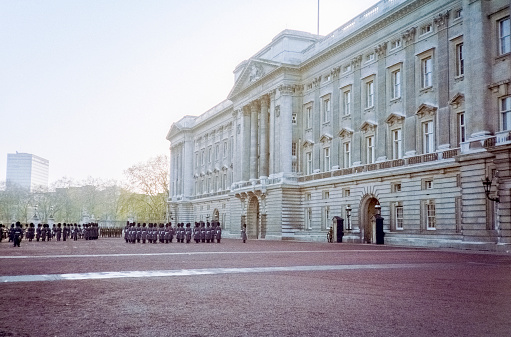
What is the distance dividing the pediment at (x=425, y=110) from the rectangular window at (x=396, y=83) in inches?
129

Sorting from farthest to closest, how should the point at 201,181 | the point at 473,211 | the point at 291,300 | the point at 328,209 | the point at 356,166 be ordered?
Result: the point at 201,181 → the point at 328,209 → the point at 356,166 → the point at 473,211 → the point at 291,300

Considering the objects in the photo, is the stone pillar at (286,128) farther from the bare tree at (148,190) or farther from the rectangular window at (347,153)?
the bare tree at (148,190)

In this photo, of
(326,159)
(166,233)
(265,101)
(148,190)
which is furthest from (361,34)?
(148,190)

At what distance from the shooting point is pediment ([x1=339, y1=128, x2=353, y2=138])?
155ft

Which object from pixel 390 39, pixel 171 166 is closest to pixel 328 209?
pixel 390 39

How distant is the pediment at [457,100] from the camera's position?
3478cm

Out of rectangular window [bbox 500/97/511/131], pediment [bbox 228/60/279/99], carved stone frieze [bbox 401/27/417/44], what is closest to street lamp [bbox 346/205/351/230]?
carved stone frieze [bbox 401/27/417/44]

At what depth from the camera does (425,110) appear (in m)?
38.2

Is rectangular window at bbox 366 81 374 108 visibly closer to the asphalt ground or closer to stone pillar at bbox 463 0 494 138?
stone pillar at bbox 463 0 494 138

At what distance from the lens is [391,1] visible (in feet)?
140

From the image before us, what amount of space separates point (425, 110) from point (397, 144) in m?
4.17

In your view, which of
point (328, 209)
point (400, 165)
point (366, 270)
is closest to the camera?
point (366, 270)

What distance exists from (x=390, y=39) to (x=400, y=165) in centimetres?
1000

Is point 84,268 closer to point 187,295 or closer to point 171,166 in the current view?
point 187,295
